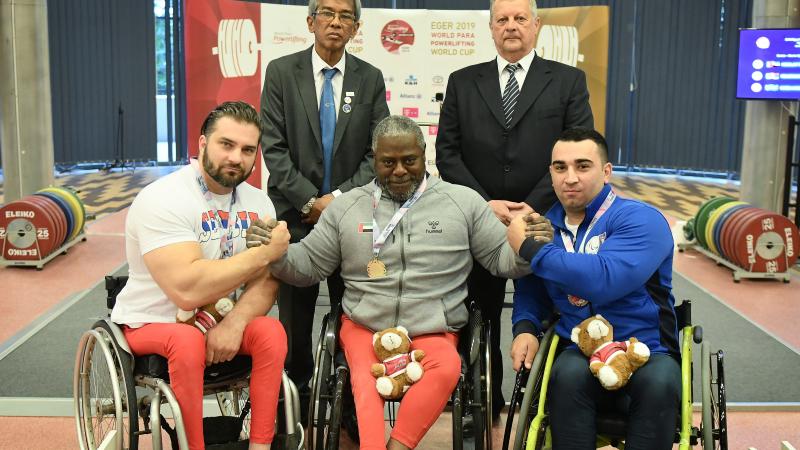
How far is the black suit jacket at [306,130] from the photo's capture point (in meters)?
3.21

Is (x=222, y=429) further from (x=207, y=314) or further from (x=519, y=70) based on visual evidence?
(x=519, y=70)

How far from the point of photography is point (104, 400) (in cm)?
287

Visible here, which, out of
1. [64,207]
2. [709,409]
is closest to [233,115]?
[709,409]

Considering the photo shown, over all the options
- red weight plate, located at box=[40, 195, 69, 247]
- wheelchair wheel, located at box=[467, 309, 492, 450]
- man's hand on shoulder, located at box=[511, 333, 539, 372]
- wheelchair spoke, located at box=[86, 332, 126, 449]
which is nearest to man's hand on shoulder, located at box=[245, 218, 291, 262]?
wheelchair spoke, located at box=[86, 332, 126, 449]

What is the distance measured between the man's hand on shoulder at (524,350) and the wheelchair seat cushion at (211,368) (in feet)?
2.58

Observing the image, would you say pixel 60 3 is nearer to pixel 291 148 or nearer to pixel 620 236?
pixel 291 148

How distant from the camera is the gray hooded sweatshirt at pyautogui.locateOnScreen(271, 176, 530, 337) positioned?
2.71m

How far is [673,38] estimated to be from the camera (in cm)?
1241

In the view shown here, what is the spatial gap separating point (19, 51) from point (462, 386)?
620 centimetres

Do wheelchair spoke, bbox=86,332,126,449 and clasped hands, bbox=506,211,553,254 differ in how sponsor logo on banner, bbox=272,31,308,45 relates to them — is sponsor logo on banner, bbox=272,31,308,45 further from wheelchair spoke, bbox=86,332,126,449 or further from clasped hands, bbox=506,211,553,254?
clasped hands, bbox=506,211,553,254

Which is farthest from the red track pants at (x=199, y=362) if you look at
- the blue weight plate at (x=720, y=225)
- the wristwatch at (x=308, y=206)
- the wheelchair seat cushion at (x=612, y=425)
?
the blue weight plate at (x=720, y=225)

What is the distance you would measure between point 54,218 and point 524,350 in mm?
4994

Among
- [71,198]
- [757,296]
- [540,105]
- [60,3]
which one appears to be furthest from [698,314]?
[60,3]

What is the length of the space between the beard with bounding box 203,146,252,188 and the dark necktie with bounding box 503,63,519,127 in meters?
1.02
